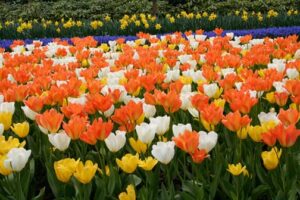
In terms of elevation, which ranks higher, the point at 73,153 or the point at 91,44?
the point at 73,153

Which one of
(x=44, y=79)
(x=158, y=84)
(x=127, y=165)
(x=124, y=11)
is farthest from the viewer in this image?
(x=124, y=11)

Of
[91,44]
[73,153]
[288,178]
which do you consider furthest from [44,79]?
[91,44]

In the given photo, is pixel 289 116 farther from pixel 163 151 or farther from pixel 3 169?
pixel 3 169

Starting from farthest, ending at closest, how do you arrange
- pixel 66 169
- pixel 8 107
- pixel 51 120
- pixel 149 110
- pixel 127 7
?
1. pixel 127 7
2. pixel 8 107
3. pixel 149 110
4. pixel 51 120
5. pixel 66 169

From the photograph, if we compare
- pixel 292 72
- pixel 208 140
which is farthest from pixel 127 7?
pixel 208 140

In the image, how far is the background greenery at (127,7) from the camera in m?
17.1

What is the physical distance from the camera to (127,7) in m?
17.1

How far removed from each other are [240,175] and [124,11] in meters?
14.9

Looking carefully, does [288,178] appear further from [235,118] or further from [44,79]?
[44,79]

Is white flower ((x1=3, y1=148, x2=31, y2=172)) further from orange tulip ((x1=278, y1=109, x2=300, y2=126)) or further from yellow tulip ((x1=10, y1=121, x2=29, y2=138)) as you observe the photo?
orange tulip ((x1=278, y1=109, x2=300, y2=126))

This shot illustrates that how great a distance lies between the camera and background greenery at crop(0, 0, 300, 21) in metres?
17.1

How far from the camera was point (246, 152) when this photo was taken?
8.16 feet

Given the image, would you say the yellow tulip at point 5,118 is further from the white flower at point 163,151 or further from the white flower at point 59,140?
the white flower at point 163,151

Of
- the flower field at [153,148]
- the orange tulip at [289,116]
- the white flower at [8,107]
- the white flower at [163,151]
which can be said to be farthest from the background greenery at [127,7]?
the white flower at [163,151]
